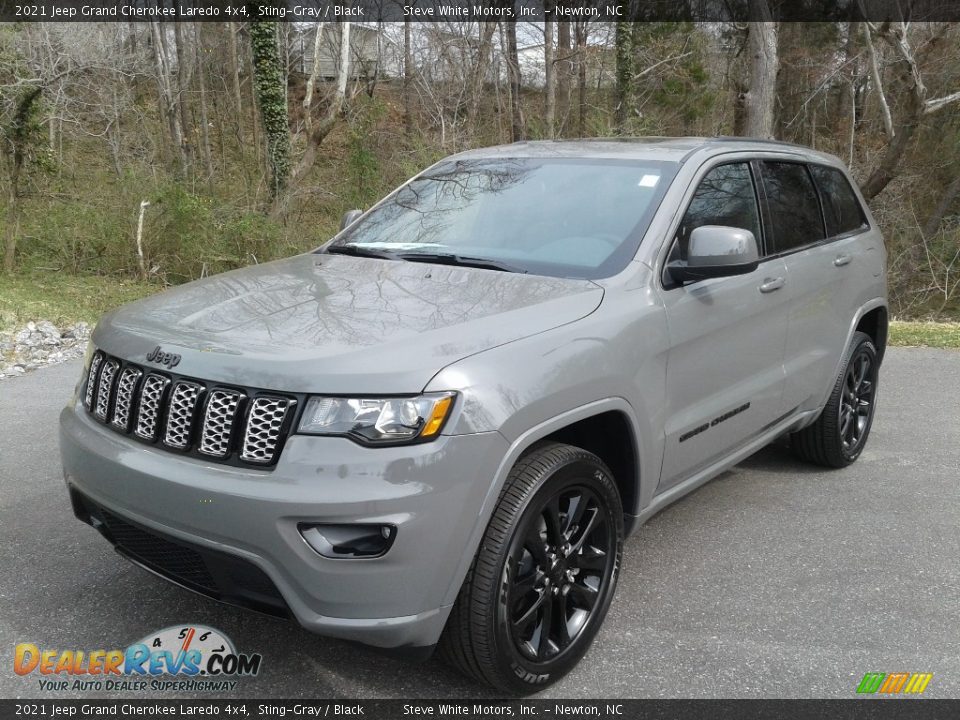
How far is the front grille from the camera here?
8.19 feet

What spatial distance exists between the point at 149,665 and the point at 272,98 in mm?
15218

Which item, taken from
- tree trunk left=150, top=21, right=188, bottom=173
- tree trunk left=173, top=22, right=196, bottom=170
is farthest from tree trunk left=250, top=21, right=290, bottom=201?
tree trunk left=173, top=22, right=196, bottom=170

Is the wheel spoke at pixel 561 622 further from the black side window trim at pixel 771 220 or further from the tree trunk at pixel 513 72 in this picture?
the tree trunk at pixel 513 72

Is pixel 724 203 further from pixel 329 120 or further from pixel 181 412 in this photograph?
pixel 329 120

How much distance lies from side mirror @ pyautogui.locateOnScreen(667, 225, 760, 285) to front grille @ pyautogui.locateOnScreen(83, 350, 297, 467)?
171 centimetres

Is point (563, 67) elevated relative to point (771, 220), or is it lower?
elevated

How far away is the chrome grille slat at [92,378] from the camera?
311cm

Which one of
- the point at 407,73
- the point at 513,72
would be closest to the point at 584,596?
the point at 513,72

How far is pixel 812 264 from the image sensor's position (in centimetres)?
442

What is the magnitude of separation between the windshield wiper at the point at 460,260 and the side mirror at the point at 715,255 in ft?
2.10

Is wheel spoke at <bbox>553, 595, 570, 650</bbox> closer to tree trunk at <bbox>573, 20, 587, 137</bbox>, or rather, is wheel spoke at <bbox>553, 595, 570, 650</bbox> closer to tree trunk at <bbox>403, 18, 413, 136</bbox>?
tree trunk at <bbox>573, 20, 587, 137</bbox>

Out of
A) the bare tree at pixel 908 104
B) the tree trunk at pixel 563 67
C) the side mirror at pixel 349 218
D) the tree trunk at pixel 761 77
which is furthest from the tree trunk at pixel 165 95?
the side mirror at pixel 349 218

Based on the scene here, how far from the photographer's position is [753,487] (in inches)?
191

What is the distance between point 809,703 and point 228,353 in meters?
2.19
